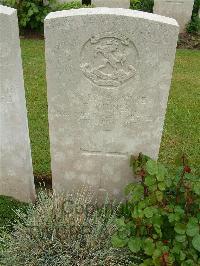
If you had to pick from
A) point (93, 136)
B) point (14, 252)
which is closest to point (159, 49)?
point (93, 136)

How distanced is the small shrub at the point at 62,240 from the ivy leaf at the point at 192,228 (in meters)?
0.57

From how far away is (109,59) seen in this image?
2990 millimetres

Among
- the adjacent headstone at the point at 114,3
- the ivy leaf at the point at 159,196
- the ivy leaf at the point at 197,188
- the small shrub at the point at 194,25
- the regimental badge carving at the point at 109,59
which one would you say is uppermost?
the regimental badge carving at the point at 109,59

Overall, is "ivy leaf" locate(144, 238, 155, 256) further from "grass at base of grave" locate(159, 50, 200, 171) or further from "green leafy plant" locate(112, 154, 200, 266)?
"grass at base of grave" locate(159, 50, 200, 171)

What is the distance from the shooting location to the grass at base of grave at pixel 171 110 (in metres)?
4.60

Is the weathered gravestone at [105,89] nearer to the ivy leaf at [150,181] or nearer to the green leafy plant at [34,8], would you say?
the ivy leaf at [150,181]

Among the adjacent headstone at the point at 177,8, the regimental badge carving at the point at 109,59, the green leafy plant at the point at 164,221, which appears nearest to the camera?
the green leafy plant at the point at 164,221

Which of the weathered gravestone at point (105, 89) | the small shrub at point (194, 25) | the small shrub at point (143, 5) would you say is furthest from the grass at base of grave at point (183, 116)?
the small shrub at point (143, 5)

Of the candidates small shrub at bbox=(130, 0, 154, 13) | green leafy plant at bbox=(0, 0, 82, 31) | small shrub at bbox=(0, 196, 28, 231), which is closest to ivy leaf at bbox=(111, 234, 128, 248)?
small shrub at bbox=(0, 196, 28, 231)

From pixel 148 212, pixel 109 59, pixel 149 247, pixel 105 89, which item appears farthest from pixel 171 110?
pixel 149 247

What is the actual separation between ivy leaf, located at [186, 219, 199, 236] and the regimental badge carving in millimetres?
1086

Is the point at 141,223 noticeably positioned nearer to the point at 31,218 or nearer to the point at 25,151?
the point at 31,218

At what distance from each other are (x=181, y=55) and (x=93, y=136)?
4408 mm

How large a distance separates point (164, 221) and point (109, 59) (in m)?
1.19
